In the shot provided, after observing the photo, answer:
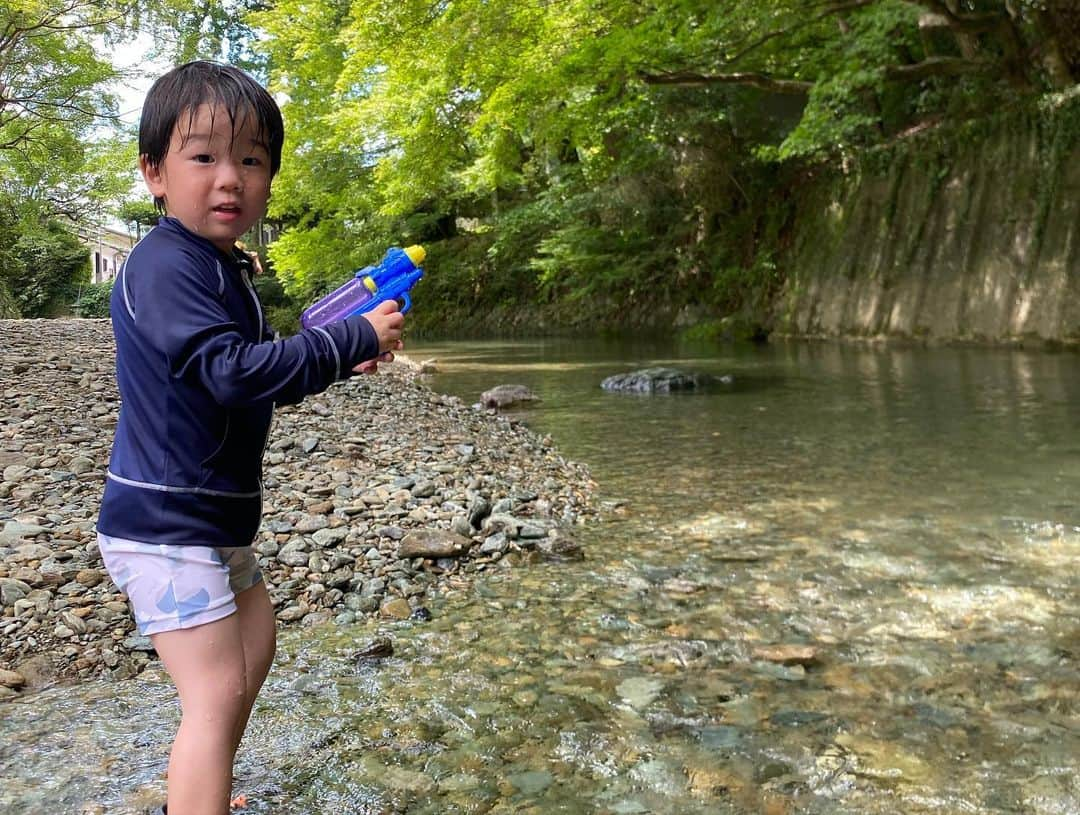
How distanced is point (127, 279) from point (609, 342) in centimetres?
2171

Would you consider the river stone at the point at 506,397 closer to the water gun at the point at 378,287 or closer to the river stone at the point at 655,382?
the river stone at the point at 655,382

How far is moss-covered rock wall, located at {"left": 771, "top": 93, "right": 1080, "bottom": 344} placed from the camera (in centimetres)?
1566

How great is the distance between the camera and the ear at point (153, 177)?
1.84 meters

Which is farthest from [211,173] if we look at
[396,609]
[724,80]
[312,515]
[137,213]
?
[137,213]

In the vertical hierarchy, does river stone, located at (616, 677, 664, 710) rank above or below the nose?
below

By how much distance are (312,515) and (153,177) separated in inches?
119

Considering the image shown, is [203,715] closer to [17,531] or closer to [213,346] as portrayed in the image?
[213,346]

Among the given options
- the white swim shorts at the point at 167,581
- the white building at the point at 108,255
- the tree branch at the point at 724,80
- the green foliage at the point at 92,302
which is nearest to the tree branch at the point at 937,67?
the tree branch at the point at 724,80

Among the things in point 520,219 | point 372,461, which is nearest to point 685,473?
point 372,461

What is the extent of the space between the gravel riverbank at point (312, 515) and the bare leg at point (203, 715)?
1489 mm

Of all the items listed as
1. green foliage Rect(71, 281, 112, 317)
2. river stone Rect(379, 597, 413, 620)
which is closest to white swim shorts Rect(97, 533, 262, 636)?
river stone Rect(379, 597, 413, 620)

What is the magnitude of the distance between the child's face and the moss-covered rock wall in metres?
16.0

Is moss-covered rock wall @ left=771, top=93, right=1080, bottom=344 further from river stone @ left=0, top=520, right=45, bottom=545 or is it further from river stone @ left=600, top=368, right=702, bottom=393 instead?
river stone @ left=0, top=520, right=45, bottom=545

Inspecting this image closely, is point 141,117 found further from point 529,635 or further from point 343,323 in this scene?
point 529,635
